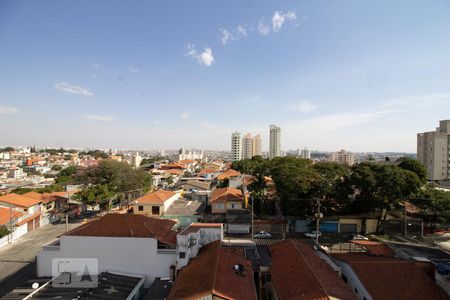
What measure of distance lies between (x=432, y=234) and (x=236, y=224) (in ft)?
60.3

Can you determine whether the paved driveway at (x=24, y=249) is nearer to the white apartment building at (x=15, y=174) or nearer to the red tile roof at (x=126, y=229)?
the red tile roof at (x=126, y=229)

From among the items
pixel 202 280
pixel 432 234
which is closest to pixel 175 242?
pixel 202 280

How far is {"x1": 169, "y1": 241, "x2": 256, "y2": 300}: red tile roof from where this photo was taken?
1106cm

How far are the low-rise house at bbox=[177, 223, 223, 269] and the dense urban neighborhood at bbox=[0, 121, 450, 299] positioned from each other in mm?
69

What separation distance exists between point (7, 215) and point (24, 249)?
6.44 meters

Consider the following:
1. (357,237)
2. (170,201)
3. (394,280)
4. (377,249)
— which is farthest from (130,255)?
(357,237)

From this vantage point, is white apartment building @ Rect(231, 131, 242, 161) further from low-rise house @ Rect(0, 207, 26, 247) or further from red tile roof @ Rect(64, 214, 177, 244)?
red tile roof @ Rect(64, 214, 177, 244)

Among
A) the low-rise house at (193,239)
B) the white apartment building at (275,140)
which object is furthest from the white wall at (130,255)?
the white apartment building at (275,140)

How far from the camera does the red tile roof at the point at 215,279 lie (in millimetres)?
11062

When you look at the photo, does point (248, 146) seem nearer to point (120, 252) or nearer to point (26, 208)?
point (26, 208)

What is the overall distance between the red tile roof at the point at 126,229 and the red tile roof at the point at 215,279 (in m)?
3.10

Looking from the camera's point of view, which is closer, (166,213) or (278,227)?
(278,227)

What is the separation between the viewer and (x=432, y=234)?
2486 centimetres

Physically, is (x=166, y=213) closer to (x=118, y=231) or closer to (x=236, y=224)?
(x=236, y=224)
